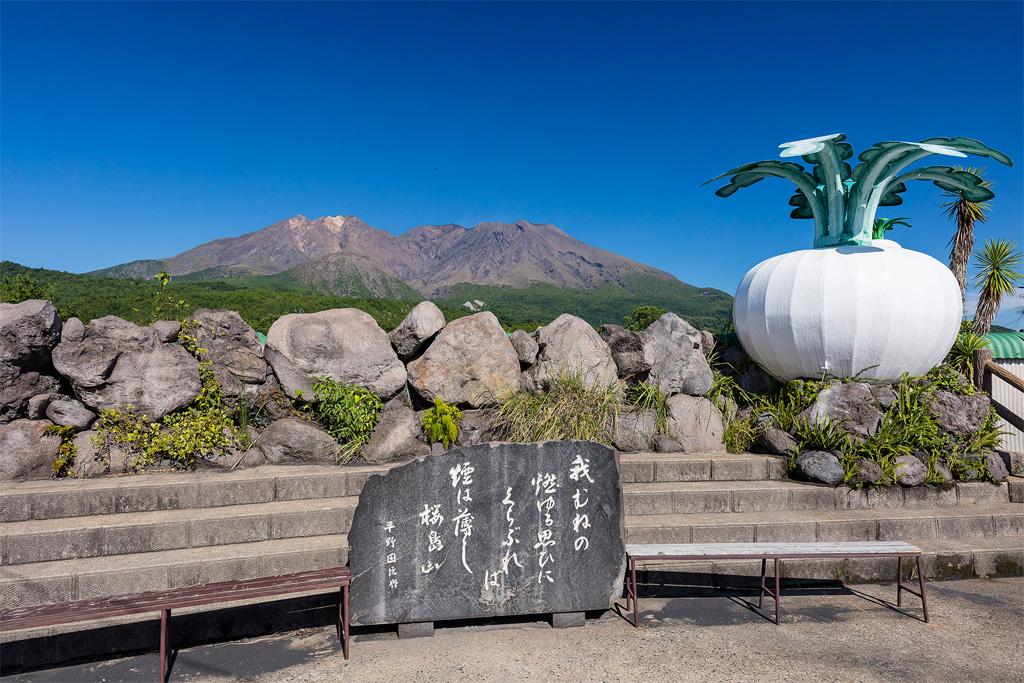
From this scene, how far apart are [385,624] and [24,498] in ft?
10.5

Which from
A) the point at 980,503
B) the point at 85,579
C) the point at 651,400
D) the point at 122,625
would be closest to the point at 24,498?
the point at 85,579

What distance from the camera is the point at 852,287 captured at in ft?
20.3

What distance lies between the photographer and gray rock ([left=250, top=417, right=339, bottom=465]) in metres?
5.96

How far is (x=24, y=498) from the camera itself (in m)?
4.70

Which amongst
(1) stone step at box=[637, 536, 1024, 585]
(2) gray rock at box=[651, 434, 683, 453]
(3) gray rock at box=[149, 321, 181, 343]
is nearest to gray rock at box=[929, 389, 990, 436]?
(1) stone step at box=[637, 536, 1024, 585]

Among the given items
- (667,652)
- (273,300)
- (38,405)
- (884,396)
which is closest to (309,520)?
(667,652)

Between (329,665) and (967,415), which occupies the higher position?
(967,415)

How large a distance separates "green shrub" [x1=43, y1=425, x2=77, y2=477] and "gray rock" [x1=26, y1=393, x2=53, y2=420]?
224mm

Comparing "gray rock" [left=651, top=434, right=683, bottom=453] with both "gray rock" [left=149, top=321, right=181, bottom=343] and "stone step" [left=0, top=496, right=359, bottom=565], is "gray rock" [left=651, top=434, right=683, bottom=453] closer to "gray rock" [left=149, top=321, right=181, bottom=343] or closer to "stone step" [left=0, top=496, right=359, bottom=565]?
"stone step" [left=0, top=496, right=359, bottom=565]

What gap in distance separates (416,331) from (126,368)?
114 inches

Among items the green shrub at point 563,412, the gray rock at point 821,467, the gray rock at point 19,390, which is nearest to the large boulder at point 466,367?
the green shrub at point 563,412

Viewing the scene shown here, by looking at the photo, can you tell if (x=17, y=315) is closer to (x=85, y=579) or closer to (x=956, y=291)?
(x=85, y=579)

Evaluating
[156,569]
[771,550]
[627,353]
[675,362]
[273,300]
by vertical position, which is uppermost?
Answer: [273,300]

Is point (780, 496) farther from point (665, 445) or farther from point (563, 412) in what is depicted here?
point (563, 412)
